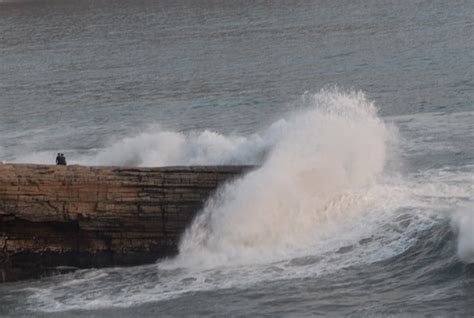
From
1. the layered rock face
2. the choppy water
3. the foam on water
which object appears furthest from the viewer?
the layered rock face

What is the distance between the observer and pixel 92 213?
2805 centimetres

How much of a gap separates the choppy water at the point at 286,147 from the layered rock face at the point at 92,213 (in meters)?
0.49

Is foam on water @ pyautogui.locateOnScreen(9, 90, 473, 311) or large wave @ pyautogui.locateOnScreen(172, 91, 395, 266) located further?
large wave @ pyautogui.locateOnScreen(172, 91, 395, 266)

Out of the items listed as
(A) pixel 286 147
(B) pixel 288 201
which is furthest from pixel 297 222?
(A) pixel 286 147

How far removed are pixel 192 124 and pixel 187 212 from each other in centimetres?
1621

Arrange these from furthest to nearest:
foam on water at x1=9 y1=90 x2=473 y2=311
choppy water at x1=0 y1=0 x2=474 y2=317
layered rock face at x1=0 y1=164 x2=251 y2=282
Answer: layered rock face at x1=0 y1=164 x2=251 y2=282 → foam on water at x1=9 y1=90 x2=473 y2=311 → choppy water at x1=0 y1=0 x2=474 y2=317

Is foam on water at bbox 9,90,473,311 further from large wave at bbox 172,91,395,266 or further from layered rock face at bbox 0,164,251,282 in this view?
layered rock face at bbox 0,164,251,282

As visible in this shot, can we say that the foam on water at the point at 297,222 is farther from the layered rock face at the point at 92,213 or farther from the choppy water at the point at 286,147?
the layered rock face at the point at 92,213

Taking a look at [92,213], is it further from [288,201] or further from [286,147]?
[286,147]

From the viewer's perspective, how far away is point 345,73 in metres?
51.5

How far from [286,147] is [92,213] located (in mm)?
5892

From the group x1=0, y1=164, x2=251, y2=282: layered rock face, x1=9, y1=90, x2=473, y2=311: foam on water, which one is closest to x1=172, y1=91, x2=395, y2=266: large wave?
x1=9, y1=90, x2=473, y2=311: foam on water

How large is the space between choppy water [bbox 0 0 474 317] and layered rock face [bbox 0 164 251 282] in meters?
0.49

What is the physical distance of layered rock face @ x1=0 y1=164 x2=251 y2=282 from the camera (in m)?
28.0
